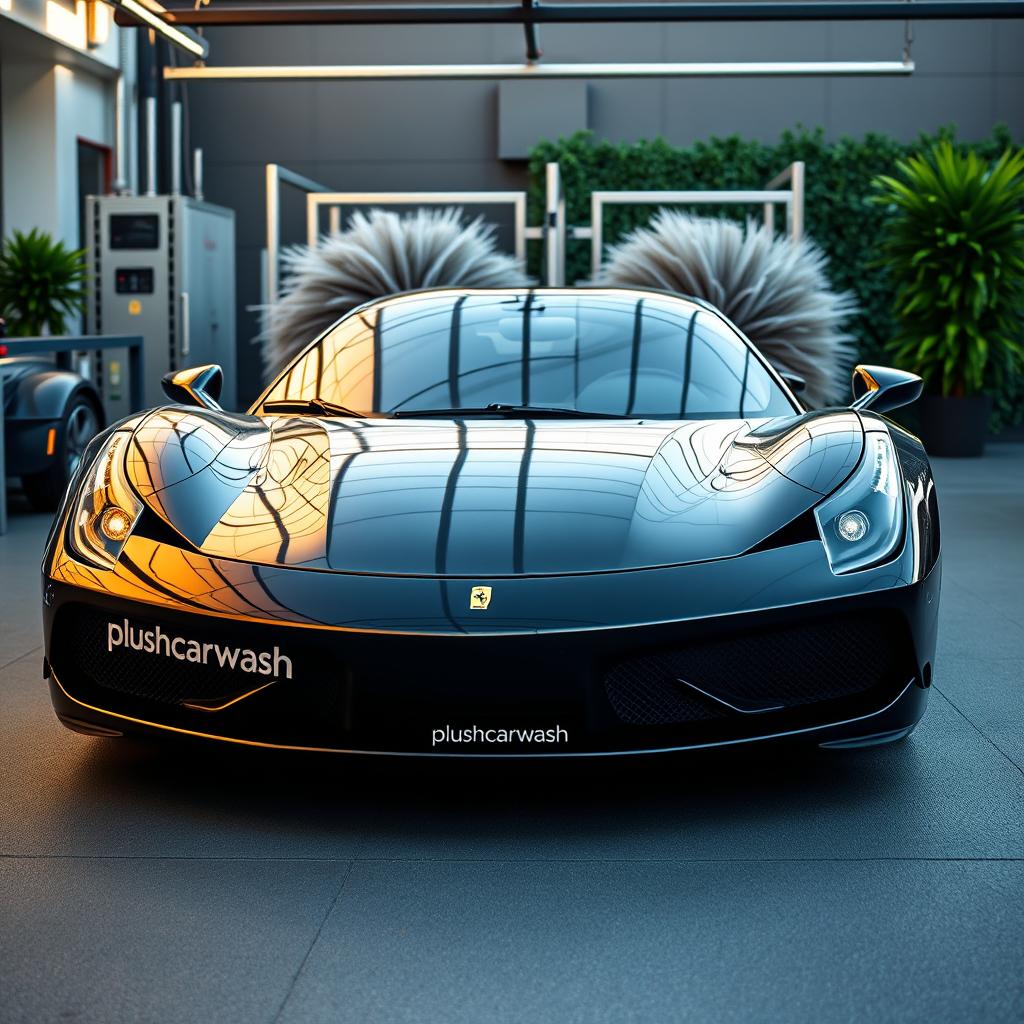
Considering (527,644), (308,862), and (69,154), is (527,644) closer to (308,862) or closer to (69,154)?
(308,862)

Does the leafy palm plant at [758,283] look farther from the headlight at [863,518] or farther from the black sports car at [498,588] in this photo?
the headlight at [863,518]

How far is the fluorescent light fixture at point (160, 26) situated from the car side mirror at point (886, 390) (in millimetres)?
4680

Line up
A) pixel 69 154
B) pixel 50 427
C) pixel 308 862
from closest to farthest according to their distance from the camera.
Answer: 1. pixel 308 862
2. pixel 50 427
3. pixel 69 154

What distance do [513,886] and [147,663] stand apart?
743 mm

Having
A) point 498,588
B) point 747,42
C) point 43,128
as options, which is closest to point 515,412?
point 498,588

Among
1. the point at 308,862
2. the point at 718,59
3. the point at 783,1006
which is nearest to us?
the point at 783,1006

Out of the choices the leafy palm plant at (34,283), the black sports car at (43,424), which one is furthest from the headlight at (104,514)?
the leafy palm plant at (34,283)

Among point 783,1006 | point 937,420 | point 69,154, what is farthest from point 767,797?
point 69,154

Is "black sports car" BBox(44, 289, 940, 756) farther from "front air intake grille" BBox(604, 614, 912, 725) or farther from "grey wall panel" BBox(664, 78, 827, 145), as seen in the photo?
"grey wall panel" BBox(664, 78, 827, 145)

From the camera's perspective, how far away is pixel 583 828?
2.37 m

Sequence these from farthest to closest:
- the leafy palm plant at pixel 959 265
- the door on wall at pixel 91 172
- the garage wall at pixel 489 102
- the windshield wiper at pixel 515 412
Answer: the garage wall at pixel 489 102
the door on wall at pixel 91 172
the leafy palm plant at pixel 959 265
the windshield wiper at pixel 515 412

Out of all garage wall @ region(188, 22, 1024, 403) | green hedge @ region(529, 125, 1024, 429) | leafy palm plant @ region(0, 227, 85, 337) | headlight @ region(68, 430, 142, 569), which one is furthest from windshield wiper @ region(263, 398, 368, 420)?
garage wall @ region(188, 22, 1024, 403)

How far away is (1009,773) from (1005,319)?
25.9 ft

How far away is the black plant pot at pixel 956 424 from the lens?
10062 mm
